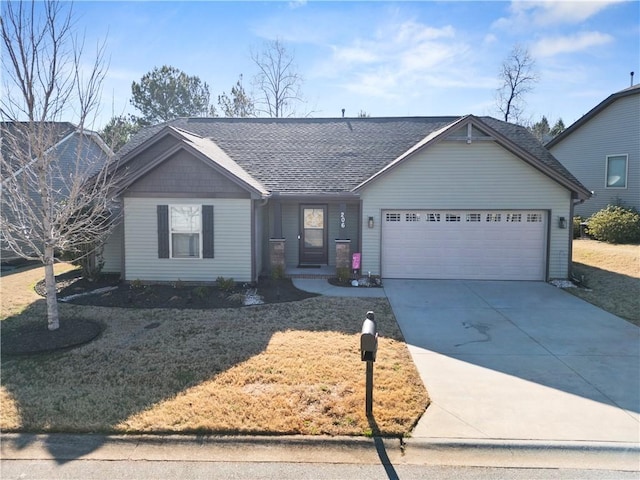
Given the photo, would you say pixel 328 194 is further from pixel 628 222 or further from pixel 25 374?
pixel 628 222

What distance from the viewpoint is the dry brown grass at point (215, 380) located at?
16.2 feet

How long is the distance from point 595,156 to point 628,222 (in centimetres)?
493

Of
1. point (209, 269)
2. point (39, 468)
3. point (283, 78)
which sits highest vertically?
point (283, 78)

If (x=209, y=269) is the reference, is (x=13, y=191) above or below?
above

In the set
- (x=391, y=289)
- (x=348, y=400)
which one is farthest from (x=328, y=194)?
(x=348, y=400)

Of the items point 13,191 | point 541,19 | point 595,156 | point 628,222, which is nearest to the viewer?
point 13,191

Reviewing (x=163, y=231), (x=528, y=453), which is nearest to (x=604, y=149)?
(x=163, y=231)

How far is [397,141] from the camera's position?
16.3 m

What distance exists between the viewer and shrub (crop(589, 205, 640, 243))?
16.2 meters

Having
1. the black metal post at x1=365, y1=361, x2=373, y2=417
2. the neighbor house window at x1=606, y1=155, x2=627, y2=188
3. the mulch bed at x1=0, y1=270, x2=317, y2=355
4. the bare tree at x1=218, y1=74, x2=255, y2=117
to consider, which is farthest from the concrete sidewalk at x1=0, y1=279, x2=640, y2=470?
the bare tree at x1=218, y1=74, x2=255, y2=117

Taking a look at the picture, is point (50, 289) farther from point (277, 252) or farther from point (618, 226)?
point (618, 226)

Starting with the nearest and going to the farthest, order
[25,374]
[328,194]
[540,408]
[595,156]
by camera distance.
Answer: [540,408]
[25,374]
[328,194]
[595,156]

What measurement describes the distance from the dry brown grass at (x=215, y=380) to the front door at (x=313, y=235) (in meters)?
5.89

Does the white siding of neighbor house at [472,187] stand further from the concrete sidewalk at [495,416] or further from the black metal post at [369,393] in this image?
the black metal post at [369,393]
